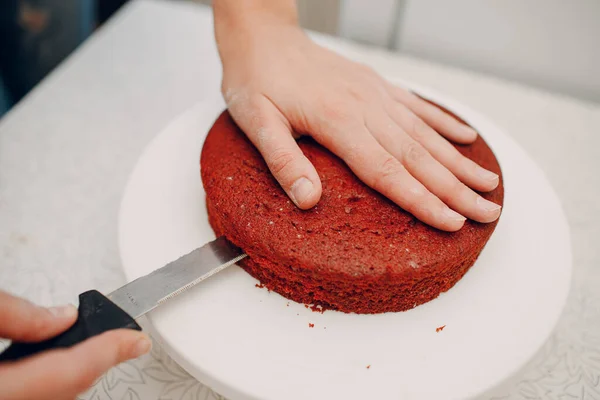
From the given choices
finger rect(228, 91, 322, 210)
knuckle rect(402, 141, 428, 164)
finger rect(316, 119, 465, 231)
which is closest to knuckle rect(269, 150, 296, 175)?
finger rect(228, 91, 322, 210)

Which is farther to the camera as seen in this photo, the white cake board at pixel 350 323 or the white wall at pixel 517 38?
the white wall at pixel 517 38

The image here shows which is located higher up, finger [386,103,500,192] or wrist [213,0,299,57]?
wrist [213,0,299,57]

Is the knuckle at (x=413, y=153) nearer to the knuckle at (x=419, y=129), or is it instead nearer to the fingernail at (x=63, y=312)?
the knuckle at (x=419, y=129)

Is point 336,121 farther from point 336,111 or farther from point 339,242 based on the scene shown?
point 339,242

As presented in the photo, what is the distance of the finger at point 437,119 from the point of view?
958 millimetres

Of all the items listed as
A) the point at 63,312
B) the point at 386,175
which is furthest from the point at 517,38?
the point at 63,312

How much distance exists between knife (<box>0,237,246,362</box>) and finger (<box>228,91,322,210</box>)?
14cm

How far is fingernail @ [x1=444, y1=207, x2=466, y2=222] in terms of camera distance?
77cm

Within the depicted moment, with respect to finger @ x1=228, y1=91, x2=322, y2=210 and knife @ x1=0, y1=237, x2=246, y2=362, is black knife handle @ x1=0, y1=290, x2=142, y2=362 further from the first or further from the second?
finger @ x1=228, y1=91, x2=322, y2=210

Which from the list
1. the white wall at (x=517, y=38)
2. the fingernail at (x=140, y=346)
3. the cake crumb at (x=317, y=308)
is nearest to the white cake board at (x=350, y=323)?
the cake crumb at (x=317, y=308)

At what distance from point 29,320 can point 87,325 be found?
0.08 meters

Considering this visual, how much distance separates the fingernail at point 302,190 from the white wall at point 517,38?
101cm

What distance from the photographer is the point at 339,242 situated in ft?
2.49

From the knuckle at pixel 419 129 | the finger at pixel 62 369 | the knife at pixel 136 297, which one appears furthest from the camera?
the knuckle at pixel 419 129
